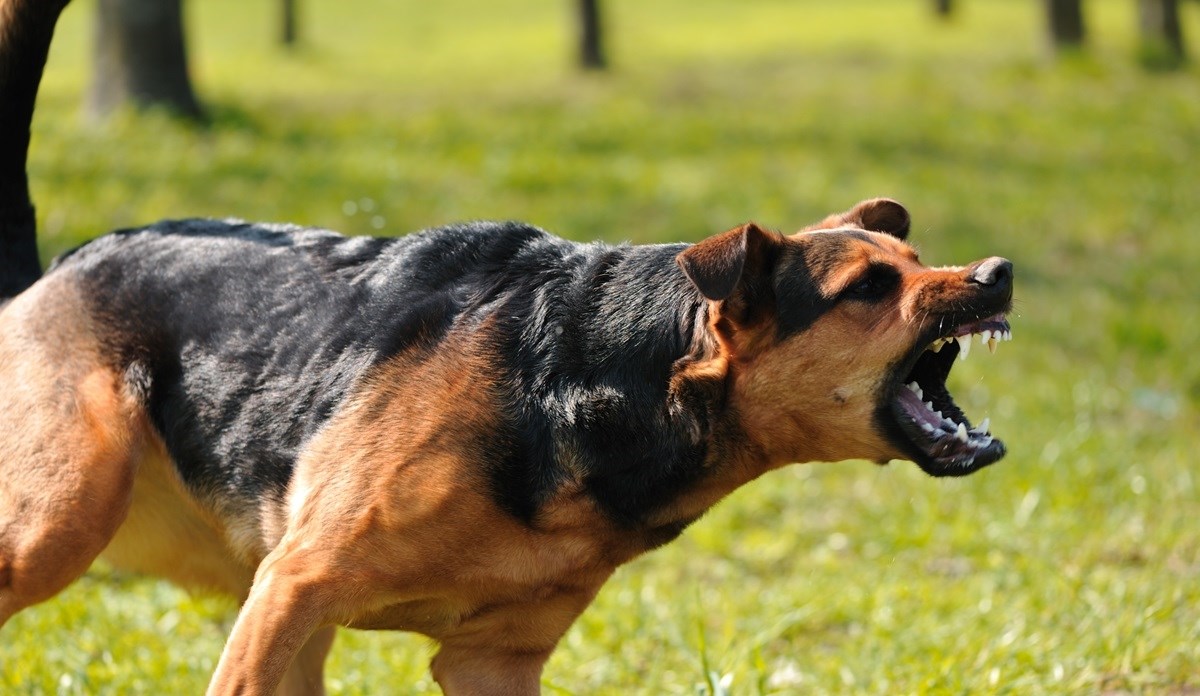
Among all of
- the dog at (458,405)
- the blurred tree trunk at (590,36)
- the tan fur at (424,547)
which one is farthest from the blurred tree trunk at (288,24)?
the tan fur at (424,547)

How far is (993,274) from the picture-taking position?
4070 mm

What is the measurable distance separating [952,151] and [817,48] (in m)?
7.65

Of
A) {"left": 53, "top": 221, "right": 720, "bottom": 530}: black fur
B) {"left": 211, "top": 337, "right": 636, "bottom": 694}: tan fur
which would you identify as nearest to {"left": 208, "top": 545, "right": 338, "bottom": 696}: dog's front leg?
{"left": 211, "top": 337, "right": 636, "bottom": 694}: tan fur

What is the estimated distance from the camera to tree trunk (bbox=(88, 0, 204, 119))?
1223cm

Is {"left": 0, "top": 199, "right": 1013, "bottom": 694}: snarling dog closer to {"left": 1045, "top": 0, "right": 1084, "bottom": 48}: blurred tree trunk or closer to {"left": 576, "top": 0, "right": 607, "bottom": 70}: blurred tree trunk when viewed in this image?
{"left": 576, "top": 0, "right": 607, "bottom": 70}: blurred tree trunk

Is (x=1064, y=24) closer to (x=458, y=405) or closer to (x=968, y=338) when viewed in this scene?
Result: (x=968, y=338)

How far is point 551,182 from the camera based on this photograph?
12.6 meters

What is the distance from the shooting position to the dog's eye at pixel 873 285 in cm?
416

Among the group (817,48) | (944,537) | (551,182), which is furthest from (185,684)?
(817,48)

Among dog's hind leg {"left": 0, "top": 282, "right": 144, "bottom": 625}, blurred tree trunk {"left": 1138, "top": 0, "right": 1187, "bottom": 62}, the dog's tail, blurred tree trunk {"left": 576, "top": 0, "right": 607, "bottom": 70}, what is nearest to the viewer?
dog's hind leg {"left": 0, "top": 282, "right": 144, "bottom": 625}

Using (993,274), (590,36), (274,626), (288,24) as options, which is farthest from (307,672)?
(288,24)

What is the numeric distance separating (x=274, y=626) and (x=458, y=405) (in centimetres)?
87

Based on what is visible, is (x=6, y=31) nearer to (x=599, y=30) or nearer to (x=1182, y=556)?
(x=1182, y=556)

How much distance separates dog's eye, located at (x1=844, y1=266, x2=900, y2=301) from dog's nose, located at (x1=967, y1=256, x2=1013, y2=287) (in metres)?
0.24
